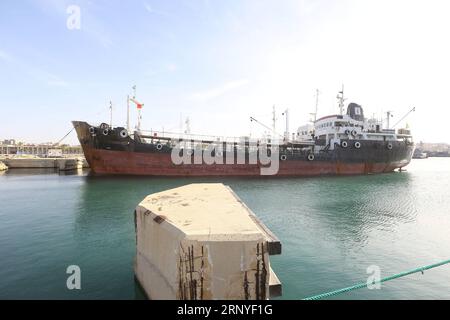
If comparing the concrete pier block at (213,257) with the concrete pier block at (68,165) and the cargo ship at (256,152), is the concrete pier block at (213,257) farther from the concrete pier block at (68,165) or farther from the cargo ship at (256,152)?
the concrete pier block at (68,165)

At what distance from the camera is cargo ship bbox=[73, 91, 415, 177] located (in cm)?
3098

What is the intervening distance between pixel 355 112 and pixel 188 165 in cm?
3136

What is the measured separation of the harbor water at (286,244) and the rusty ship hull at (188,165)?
11842 millimetres

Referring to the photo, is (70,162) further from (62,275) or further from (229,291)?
(229,291)

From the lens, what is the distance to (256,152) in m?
35.8

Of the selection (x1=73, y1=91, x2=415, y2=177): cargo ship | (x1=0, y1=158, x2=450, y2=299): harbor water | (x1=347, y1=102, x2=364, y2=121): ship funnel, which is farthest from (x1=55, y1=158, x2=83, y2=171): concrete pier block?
(x1=347, y1=102, x2=364, y2=121): ship funnel

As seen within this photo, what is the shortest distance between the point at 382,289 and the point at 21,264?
10400 millimetres

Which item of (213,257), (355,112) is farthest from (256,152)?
(213,257)

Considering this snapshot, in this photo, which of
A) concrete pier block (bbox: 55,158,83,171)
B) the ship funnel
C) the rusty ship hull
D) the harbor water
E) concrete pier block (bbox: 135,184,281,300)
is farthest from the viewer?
concrete pier block (bbox: 55,158,83,171)

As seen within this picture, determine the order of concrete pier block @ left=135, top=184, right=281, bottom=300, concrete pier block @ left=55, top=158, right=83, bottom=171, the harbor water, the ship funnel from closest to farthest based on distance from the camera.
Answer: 1. concrete pier block @ left=135, top=184, right=281, bottom=300
2. the harbor water
3. the ship funnel
4. concrete pier block @ left=55, top=158, right=83, bottom=171

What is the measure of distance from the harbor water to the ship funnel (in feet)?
92.3

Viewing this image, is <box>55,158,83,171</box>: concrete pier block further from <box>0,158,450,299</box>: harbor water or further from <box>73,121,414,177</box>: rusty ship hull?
<box>0,158,450,299</box>: harbor water

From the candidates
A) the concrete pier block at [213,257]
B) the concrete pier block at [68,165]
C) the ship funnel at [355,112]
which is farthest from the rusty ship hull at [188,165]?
the concrete pier block at [213,257]
